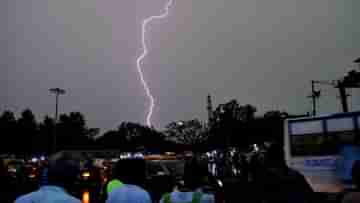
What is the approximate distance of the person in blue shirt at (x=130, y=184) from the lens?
12.9ft

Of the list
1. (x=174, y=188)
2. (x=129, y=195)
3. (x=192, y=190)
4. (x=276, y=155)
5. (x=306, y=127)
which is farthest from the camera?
(x=306, y=127)

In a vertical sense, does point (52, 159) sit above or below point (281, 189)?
above

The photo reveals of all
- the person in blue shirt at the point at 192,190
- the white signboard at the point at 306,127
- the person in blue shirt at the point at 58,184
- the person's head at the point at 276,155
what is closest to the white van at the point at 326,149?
the white signboard at the point at 306,127

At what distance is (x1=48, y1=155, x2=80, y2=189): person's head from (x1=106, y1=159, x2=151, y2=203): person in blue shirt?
87 centimetres

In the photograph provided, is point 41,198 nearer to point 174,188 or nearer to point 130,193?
point 130,193

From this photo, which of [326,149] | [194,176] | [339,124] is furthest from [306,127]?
[194,176]

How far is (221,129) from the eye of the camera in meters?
74.6

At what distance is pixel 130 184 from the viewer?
4.10 meters

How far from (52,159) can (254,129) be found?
73.5 meters

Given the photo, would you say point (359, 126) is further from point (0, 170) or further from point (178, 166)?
point (0, 170)

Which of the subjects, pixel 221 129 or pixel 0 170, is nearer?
pixel 0 170

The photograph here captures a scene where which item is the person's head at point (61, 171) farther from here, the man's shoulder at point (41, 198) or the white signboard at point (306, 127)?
the white signboard at point (306, 127)

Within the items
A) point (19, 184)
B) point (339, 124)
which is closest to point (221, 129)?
point (19, 184)

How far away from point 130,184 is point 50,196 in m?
1.11
